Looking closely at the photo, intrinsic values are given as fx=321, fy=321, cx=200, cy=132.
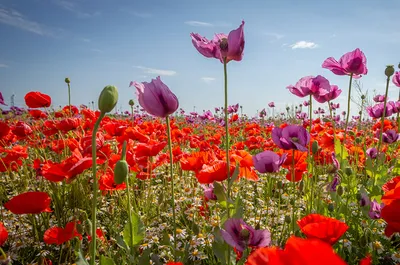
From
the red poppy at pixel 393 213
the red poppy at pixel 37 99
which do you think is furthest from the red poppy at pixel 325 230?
the red poppy at pixel 37 99

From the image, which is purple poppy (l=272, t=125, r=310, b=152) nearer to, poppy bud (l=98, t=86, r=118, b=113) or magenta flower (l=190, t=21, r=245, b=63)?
magenta flower (l=190, t=21, r=245, b=63)

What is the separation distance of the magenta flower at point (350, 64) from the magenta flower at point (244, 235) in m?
1.39

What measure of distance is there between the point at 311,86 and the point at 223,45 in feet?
2.69

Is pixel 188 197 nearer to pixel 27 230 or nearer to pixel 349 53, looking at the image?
pixel 27 230

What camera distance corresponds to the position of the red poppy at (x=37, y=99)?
276cm

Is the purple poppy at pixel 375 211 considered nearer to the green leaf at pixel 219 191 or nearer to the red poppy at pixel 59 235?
the green leaf at pixel 219 191

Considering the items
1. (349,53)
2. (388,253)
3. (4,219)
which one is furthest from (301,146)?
(4,219)

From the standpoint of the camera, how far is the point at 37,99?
2.80m

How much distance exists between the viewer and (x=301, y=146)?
143 centimetres

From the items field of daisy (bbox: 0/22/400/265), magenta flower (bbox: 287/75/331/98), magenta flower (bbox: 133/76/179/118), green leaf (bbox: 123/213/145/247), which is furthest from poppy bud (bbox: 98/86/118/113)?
magenta flower (bbox: 287/75/331/98)

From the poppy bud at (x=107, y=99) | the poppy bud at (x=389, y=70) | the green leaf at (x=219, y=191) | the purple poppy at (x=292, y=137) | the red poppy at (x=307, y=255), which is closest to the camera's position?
the red poppy at (x=307, y=255)

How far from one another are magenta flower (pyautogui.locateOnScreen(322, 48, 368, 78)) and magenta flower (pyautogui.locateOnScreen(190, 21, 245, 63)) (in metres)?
1.02

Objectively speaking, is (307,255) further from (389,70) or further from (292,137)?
(389,70)

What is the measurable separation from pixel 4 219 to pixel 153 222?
1.24 meters
